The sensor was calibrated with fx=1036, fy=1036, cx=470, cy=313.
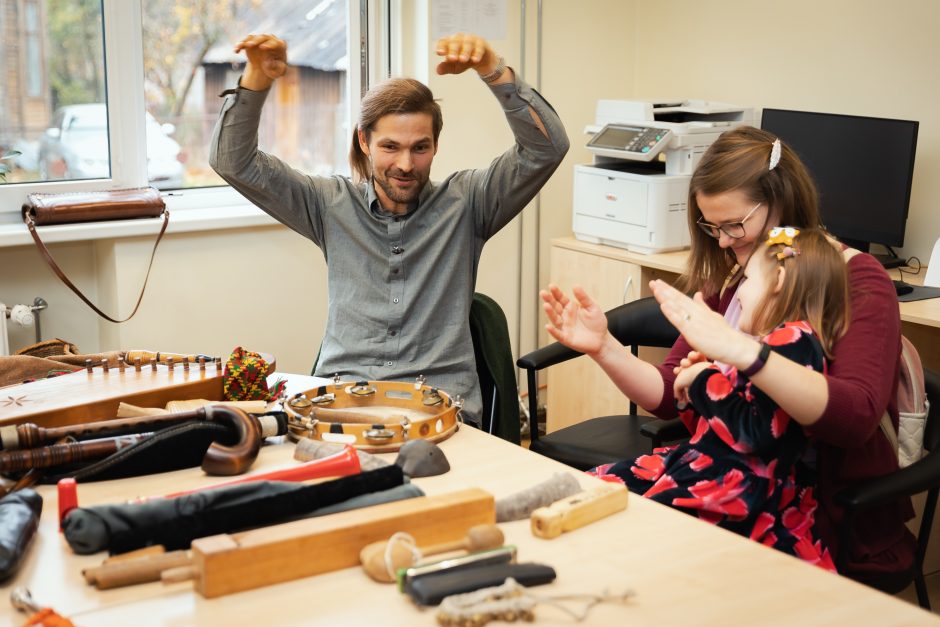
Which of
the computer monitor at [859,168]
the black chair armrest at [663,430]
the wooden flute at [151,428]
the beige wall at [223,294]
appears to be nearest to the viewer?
the wooden flute at [151,428]

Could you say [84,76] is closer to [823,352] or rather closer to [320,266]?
[320,266]

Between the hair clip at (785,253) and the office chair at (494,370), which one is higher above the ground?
the hair clip at (785,253)

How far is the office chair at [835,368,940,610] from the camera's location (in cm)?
174

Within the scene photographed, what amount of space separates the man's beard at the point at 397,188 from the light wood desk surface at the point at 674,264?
76 centimetres

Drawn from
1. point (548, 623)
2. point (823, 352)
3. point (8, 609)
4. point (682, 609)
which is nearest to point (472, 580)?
point (548, 623)

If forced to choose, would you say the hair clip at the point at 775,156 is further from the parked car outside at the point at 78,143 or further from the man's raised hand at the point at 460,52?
the parked car outside at the point at 78,143

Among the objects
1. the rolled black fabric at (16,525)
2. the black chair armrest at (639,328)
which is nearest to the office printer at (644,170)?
the black chair armrest at (639,328)

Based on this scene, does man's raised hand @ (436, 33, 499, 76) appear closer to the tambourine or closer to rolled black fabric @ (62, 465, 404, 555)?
the tambourine

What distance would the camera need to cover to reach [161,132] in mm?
3588

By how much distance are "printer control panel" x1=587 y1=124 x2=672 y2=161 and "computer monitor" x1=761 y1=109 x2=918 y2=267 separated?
40 cm

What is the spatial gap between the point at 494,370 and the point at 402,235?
0.39m

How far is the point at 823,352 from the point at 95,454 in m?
1.18

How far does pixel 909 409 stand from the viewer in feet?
6.35

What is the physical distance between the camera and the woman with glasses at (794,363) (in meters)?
1.66
